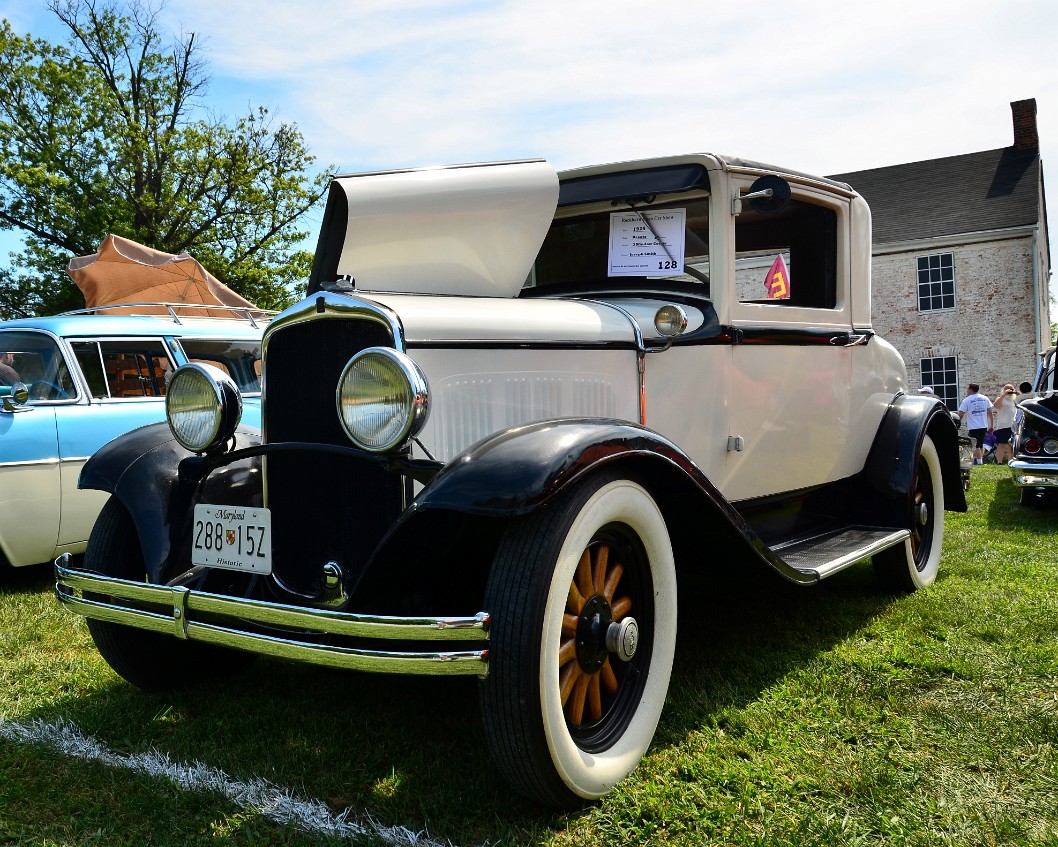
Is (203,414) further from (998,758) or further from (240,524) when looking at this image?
(998,758)

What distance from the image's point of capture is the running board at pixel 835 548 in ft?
10.7

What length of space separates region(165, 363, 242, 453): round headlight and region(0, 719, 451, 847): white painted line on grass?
3.21ft

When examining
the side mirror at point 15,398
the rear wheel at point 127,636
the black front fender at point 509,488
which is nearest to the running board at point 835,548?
the black front fender at point 509,488

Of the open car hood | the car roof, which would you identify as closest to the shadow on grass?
the open car hood

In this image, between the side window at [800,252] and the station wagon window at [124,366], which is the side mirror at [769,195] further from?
the station wagon window at [124,366]

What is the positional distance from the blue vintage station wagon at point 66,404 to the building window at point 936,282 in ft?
64.0

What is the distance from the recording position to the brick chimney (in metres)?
22.6

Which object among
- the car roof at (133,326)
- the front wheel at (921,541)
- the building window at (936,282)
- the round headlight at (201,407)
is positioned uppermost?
the building window at (936,282)

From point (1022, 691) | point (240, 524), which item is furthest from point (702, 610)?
point (240, 524)

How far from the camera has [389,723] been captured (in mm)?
2895

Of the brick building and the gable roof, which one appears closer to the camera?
the brick building

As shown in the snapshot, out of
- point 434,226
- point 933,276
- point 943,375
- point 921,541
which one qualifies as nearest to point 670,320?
point 434,226

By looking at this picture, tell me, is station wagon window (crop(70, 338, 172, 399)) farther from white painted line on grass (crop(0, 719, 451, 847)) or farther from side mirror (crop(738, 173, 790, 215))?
side mirror (crop(738, 173, 790, 215))

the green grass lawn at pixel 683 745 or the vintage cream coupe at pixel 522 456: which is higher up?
the vintage cream coupe at pixel 522 456
